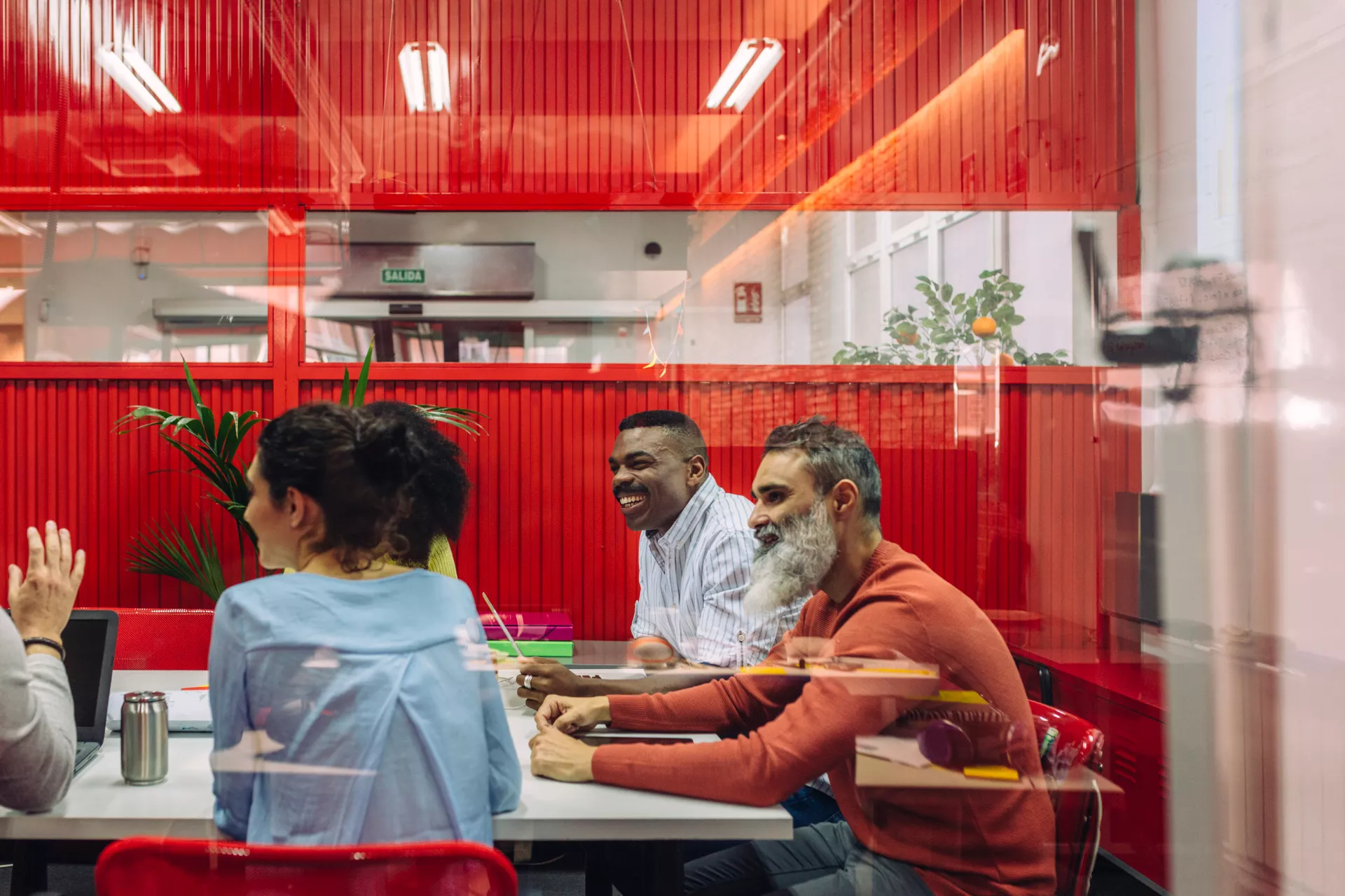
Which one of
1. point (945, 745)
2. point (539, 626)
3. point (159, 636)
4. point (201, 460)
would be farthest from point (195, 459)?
point (945, 745)

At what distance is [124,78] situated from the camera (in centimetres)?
172

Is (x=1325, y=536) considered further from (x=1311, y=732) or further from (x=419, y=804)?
(x=419, y=804)

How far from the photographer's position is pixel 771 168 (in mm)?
1763

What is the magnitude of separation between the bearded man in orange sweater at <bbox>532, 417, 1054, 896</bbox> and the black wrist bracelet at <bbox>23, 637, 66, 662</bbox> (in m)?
0.76

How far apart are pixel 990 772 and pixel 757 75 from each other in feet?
4.85

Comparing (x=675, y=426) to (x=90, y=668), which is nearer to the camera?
(x=90, y=668)

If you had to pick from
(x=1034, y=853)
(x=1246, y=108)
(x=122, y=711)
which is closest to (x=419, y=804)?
(x=122, y=711)

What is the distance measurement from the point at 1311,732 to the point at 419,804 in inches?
60.8

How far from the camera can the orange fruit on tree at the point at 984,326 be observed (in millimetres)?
1684

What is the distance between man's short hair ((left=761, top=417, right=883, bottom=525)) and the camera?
150 cm

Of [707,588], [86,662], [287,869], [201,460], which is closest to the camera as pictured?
[287,869]

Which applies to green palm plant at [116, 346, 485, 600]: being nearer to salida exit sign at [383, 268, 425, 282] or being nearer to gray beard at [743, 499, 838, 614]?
salida exit sign at [383, 268, 425, 282]

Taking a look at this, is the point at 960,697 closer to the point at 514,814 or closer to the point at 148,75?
the point at 514,814

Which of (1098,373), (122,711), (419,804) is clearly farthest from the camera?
(1098,373)
